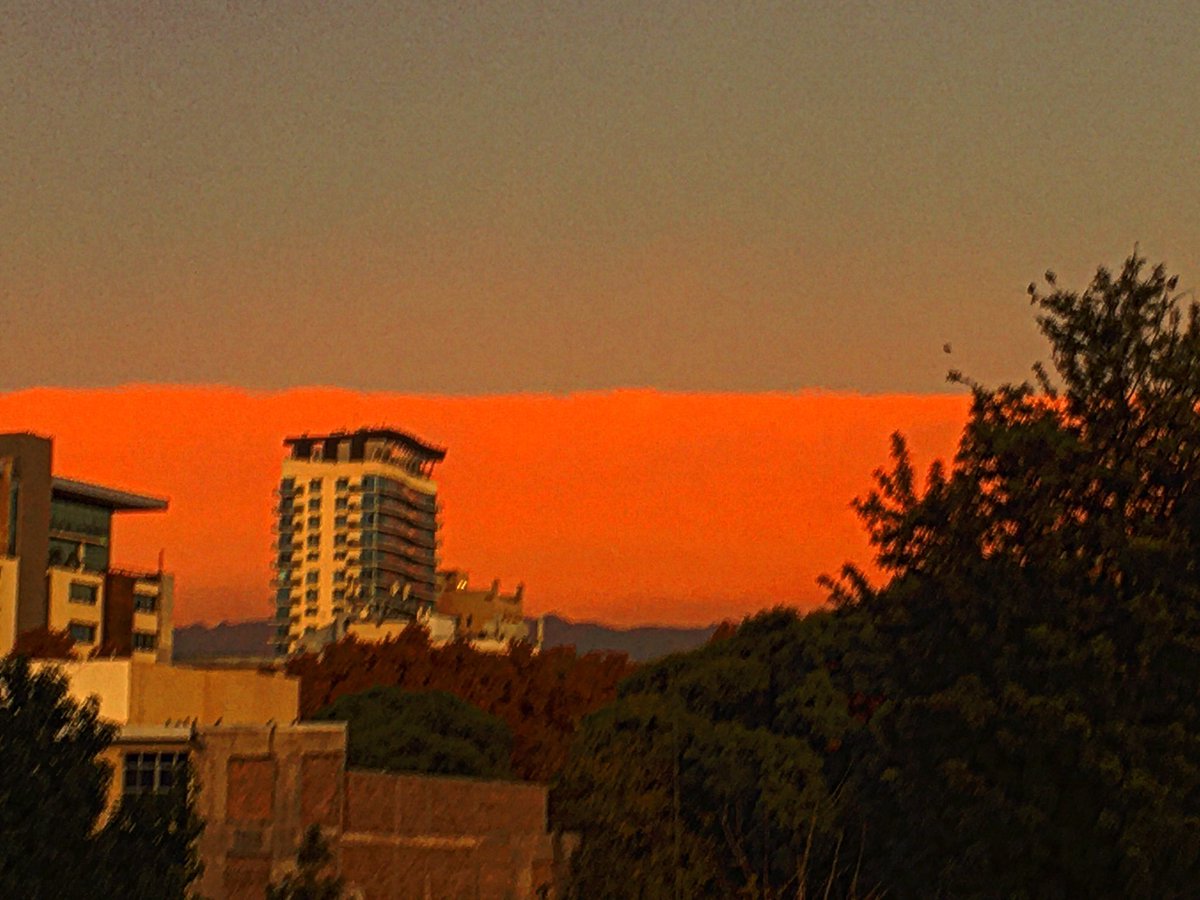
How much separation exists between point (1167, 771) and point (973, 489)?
25.6ft

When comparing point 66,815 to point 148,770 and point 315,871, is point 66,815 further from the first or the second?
point 315,871

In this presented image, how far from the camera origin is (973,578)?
171 feet

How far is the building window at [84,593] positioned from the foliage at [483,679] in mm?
55746

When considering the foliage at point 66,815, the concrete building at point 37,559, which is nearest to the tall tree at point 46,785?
the foliage at point 66,815

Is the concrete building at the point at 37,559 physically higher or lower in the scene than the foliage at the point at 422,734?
higher

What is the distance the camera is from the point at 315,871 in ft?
213

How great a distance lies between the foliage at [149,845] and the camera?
3466 cm

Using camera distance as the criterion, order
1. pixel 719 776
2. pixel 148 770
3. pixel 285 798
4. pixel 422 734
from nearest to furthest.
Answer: pixel 148 770 < pixel 285 798 < pixel 719 776 < pixel 422 734

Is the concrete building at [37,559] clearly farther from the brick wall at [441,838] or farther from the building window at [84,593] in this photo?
the brick wall at [441,838]

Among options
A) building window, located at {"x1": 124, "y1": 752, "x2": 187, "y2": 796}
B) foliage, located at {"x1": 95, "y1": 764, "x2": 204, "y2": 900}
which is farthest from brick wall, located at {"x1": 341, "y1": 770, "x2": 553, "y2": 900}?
foliage, located at {"x1": 95, "y1": 764, "x2": 204, "y2": 900}

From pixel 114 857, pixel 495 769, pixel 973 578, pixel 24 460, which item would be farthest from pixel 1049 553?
pixel 24 460

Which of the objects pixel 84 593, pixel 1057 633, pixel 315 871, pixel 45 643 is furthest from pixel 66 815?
pixel 84 593

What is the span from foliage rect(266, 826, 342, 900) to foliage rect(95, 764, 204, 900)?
25.6 m

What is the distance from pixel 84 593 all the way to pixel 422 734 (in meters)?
99.5
